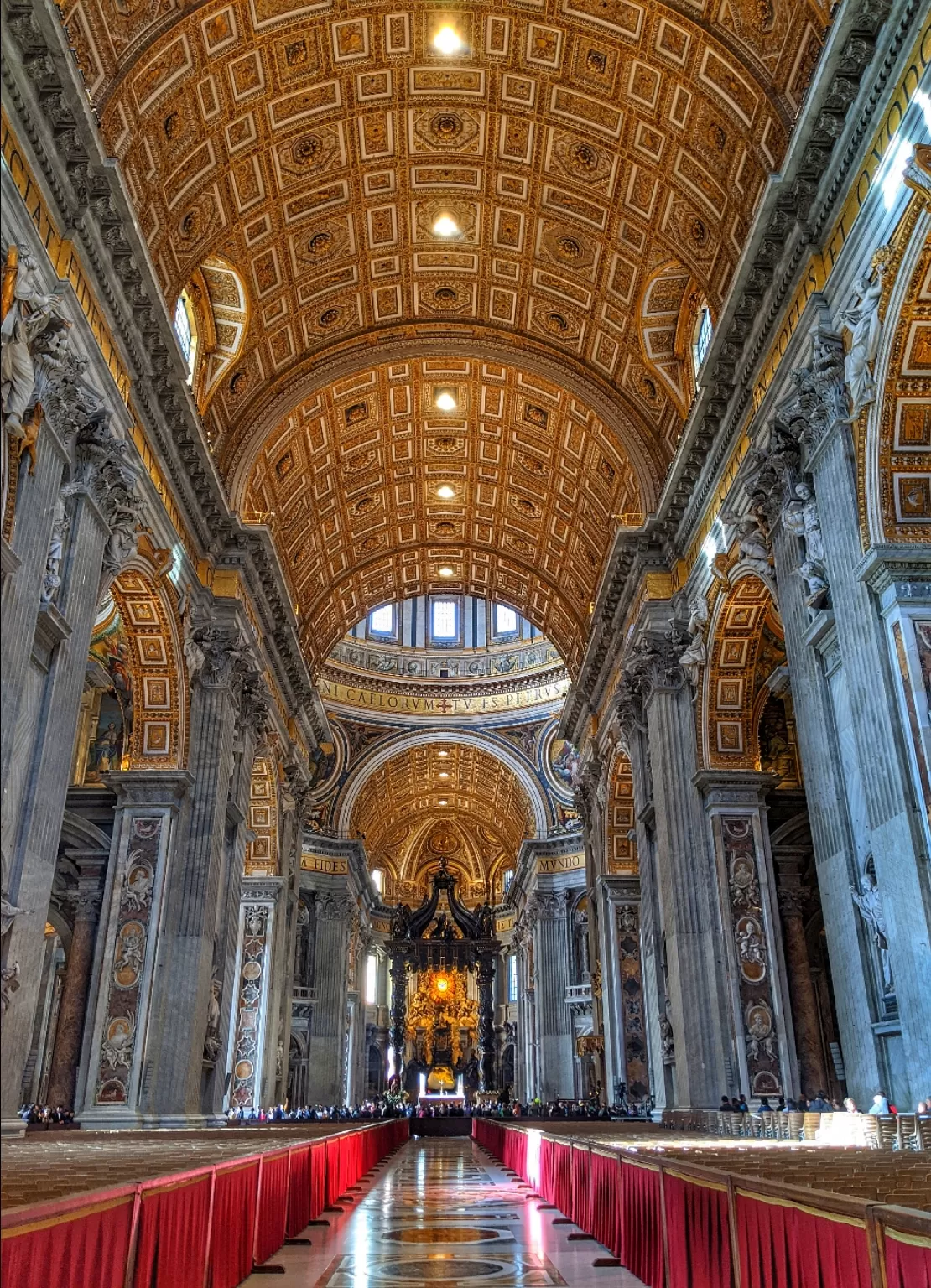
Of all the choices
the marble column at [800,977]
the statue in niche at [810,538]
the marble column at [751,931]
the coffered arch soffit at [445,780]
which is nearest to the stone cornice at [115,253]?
the statue in niche at [810,538]

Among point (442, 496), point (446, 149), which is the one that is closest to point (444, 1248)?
point (446, 149)

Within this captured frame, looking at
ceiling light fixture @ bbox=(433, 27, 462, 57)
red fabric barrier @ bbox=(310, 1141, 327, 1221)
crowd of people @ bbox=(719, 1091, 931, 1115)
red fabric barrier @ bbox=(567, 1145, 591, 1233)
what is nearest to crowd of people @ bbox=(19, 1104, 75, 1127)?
red fabric barrier @ bbox=(310, 1141, 327, 1221)

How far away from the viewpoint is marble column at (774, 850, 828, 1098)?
1473cm

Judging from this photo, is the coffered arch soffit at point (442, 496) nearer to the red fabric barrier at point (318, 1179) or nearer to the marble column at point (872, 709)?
the marble column at point (872, 709)

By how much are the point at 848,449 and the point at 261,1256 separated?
8570 millimetres

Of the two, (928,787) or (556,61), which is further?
(556,61)

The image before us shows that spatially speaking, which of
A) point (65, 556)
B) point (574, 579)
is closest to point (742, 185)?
point (65, 556)

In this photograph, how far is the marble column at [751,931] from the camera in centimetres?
1422

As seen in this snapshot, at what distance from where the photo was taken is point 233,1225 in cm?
508

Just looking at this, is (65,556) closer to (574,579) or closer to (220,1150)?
(220,1150)

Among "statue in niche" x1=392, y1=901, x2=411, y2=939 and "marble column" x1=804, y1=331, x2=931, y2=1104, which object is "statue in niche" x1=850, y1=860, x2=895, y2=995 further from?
"statue in niche" x1=392, y1=901, x2=411, y2=939

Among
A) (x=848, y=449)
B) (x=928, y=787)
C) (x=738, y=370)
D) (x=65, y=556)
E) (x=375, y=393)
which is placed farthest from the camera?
(x=375, y=393)

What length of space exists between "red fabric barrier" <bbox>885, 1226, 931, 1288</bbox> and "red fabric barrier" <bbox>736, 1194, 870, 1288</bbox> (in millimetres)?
161

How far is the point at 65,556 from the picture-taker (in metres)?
11.1
